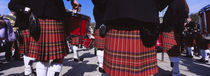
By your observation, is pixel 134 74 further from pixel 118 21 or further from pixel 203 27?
pixel 203 27

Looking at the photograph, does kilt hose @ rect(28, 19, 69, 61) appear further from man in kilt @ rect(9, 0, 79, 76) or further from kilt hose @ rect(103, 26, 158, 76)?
kilt hose @ rect(103, 26, 158, 76)

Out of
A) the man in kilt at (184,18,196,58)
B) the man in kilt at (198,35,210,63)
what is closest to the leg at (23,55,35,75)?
the man in kilt at (198,35,210,63)

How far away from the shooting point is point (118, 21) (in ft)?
4.01

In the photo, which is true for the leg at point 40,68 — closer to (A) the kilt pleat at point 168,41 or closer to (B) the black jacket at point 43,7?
(B) the black jacket at point 43,7

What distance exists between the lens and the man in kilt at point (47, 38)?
1.63 metres


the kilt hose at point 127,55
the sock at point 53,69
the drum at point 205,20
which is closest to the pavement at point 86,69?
the drum at point 205,20

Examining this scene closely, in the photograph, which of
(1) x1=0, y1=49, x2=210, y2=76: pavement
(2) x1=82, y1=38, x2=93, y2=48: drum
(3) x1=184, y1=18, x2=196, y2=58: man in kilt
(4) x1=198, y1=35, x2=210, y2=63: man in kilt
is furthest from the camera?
(3) x1=184, y1=18, x2=196, y2=58: man in kilt

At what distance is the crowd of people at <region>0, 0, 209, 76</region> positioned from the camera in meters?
1.15

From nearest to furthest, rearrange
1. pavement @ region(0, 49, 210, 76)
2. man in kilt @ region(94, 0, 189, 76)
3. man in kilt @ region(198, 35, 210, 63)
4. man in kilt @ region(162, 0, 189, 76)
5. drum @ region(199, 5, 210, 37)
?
man in kilt @ region(94, 0, 189, 76), man in kilt @ region(162, 0, 189, 76), drum @ region(199, 5, 210, 37), pavement @ region(0, 49, 210, 76), man in kilt @ region(198, 35, 210, 63)

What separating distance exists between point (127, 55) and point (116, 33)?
0.24 m

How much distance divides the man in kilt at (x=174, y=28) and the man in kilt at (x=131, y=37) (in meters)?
1.31

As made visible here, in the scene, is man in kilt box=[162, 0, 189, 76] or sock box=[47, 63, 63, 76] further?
man in kilt box=[162, 0, 189, 76]

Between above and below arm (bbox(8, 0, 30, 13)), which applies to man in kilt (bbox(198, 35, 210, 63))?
below

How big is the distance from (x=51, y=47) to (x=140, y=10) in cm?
126
